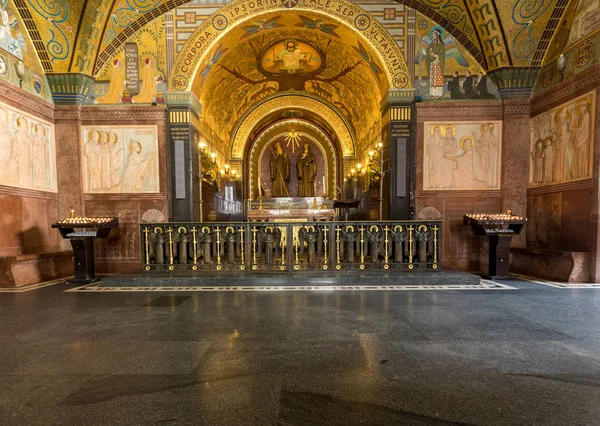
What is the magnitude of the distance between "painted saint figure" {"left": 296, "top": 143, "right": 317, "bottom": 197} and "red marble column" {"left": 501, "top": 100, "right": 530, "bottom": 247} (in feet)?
34.8

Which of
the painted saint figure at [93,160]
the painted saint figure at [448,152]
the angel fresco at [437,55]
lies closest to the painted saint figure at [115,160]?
the painted saint figure at [93,160]

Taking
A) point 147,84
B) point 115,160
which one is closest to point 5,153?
point 115,160

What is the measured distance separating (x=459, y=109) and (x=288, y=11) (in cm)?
564

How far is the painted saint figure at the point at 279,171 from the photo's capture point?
58.2ft

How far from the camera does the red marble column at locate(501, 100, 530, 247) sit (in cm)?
837

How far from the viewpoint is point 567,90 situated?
23.6ft

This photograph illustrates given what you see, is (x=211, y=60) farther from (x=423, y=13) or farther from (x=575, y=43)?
(x=575, y=43)

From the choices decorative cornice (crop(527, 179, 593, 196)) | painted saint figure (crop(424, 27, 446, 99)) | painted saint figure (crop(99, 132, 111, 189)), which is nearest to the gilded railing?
painted saint figure (crop(99, 132, 111, 189))

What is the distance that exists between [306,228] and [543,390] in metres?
4.93

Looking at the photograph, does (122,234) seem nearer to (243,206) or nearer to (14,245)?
(14,245)

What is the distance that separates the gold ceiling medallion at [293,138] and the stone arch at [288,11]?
905 centimetres

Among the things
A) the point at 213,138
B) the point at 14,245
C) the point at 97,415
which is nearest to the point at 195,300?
the point at 97,415

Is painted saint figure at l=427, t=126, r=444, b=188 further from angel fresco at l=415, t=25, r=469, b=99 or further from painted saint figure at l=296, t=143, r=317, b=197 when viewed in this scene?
painted saint figure at l=296, t=143, r=317, b=197

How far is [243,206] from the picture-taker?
1622 cm
